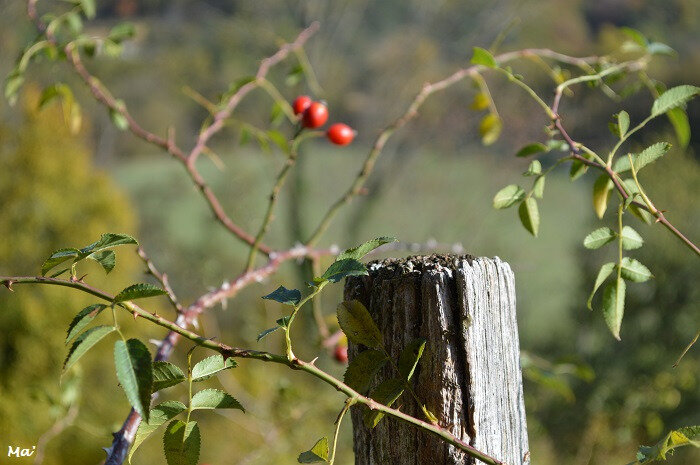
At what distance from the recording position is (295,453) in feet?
7.68

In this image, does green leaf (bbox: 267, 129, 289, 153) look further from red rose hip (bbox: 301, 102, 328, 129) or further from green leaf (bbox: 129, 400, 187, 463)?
green leaf (bbox: 129, 400, 187, 463)

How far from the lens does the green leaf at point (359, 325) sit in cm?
42

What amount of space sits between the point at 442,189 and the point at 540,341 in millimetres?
1340

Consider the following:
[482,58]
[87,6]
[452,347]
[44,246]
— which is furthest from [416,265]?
[44,246]

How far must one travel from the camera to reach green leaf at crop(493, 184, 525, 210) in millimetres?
499

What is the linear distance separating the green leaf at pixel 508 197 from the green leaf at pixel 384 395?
0.15 metres

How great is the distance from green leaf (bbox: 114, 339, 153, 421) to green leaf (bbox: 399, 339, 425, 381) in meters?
0.16

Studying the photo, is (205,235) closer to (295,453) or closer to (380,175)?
(380,175)

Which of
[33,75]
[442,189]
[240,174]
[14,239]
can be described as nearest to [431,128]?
[442,189]

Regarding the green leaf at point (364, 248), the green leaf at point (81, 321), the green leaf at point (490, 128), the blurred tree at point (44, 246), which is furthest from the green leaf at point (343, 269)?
Result: the blurred tree at point (44, 246)

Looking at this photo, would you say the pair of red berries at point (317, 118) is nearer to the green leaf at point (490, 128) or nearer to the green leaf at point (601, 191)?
the green leaf at point (490, 128)

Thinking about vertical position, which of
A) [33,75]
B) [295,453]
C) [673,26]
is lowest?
[295,453]

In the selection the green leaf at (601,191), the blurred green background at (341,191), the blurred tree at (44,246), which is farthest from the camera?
the blurred green background at (341,191)

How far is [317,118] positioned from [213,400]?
375 mm
